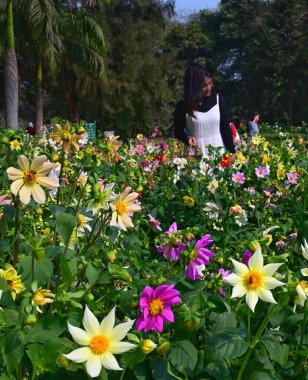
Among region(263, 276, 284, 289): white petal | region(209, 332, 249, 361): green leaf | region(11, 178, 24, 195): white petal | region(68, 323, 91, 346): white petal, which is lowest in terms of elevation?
region(209, 332, 249, 361): green leaf

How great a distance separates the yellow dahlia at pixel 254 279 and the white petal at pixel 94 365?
0.87 ft

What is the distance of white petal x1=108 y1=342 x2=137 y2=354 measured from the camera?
94 centimetres

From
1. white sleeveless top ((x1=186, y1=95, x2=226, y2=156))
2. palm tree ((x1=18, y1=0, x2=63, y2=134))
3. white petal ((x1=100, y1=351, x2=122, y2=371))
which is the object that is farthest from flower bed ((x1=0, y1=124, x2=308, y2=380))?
palm tree ((x1=18, y1=0, x2=63, y2=134))

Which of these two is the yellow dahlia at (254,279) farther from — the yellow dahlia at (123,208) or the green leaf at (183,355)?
the yellow dahlia at (123,208)

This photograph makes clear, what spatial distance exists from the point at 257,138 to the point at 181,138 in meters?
1.71

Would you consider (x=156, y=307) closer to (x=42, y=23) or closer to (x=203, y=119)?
(x=203, y=119)

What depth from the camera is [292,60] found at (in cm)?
3766

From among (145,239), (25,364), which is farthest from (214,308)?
(145,239)

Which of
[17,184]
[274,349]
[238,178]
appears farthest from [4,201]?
[238,178]

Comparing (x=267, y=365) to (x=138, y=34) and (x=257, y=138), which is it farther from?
(x=138, y=34)

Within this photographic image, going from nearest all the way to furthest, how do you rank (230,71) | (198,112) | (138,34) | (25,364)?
(25,364)
(198,112)
(138,34)
(230,71)

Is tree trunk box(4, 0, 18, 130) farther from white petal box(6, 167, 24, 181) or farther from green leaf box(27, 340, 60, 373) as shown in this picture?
green leaf box(27, 340, 60, 373)

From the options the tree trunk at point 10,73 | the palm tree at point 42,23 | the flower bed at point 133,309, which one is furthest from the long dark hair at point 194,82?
the tree trunk at point 10,73

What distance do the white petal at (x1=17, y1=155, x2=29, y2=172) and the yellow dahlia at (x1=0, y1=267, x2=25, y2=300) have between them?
215mm
